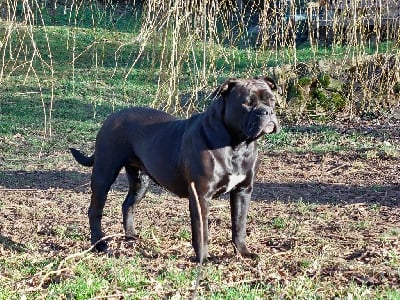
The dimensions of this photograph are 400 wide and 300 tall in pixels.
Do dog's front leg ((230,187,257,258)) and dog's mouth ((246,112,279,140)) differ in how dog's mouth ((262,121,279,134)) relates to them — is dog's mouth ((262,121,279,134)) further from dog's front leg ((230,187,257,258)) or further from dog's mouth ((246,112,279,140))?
dog's front leg ((230,187,257,258))

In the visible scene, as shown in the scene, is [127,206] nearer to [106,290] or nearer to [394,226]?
[106,290]

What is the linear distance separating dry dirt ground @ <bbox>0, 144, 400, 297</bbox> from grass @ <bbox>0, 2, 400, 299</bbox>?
1 cm

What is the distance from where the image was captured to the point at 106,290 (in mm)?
5312

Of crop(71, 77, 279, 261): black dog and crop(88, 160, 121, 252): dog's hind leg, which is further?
crop(88, 160, 121, 252): dog's hind leg

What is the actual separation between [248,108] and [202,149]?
1.57ft

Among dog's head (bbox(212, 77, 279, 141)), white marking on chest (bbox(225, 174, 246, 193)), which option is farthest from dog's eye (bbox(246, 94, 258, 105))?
white marking on chest (bbox(225, 174, 246, 193))

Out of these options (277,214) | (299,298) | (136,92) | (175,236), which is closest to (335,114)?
(136,92)

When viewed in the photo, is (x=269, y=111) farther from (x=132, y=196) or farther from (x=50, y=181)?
(x=50, y=181)

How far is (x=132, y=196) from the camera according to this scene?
23.7ft

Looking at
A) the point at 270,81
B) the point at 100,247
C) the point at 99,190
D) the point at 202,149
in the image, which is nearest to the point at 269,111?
the point at 270,81

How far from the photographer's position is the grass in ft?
17.7

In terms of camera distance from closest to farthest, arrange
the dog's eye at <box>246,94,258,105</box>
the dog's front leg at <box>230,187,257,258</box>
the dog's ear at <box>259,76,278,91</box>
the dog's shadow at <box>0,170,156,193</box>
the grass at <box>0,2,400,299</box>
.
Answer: the grass at <box>0,2,400,299</box>
the dog's eye at <box>246,94,258,105</box>
the dog's ear at <box>259,76,278,91</box>
the dog's front leg at <box>230,187,257,258</box>
the dog's shadow at <box>0,170,156,193</box>

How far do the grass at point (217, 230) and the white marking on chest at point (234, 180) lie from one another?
0.58 m

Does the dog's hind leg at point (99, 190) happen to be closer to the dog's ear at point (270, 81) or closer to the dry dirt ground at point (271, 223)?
the dry dirt ground at point (271, 223)
